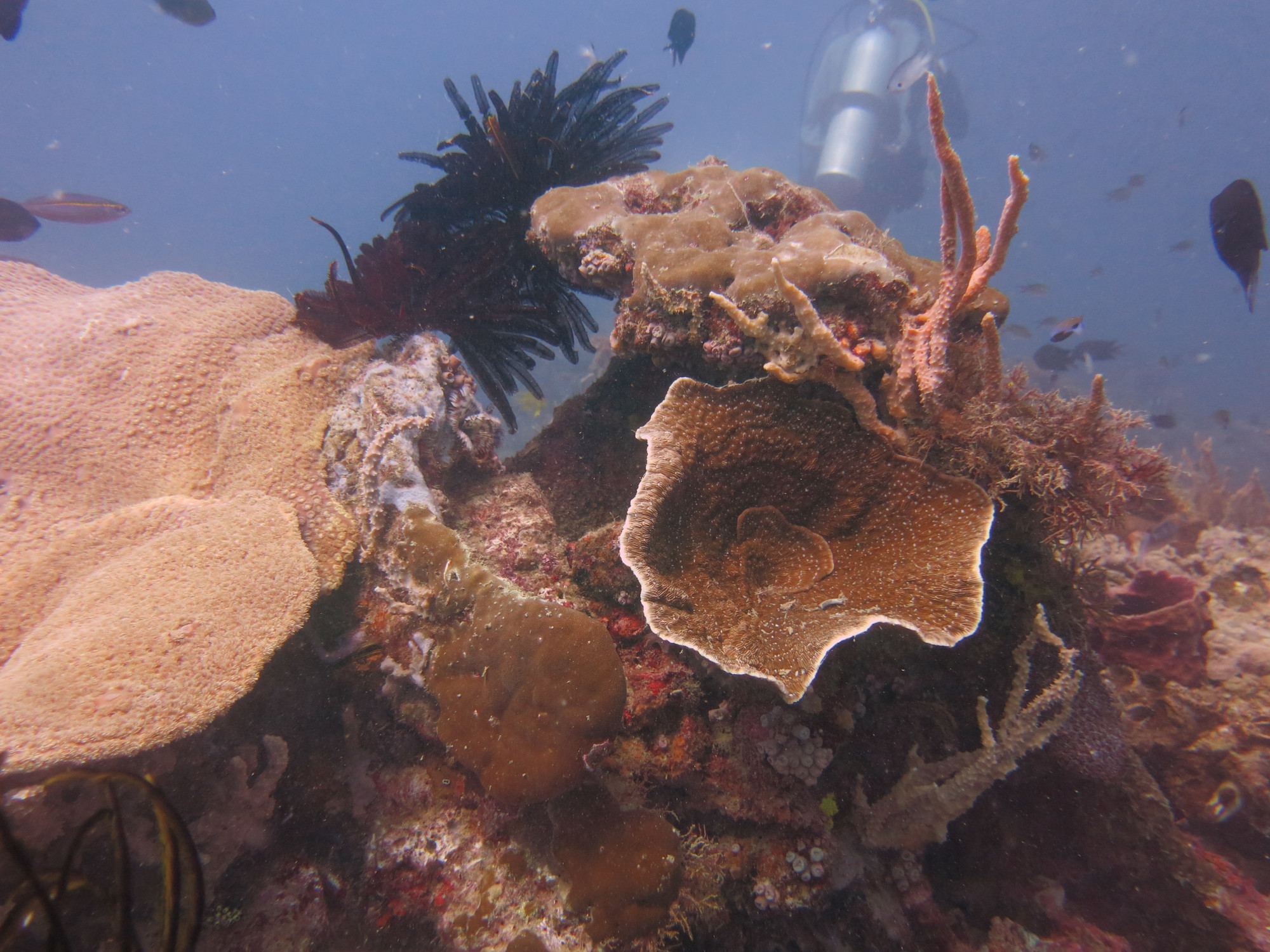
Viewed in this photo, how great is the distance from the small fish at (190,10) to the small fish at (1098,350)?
2035cm

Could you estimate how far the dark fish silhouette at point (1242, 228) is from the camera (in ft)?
14.1

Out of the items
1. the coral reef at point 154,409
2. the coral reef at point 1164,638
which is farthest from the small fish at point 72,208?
the coral reef at point 1164,638

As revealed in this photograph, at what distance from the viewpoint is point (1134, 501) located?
353 centimetres

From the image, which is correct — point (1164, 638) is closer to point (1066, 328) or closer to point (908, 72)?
point (1066, 328)

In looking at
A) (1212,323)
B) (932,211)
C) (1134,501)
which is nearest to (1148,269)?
(1212,323)

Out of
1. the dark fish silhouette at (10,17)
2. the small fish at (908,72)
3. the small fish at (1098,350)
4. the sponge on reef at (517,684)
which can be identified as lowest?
the sponge on reef at (517,684)

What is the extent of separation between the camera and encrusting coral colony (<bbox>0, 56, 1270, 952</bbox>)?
8.96 feet

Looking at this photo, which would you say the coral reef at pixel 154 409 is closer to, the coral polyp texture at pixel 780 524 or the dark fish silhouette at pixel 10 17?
the coral polyp texture at pixel 780 524

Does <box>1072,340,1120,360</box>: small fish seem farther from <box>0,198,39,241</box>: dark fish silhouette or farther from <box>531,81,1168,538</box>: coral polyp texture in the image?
<box>0,198,39,241</box>: dark fish silhouette

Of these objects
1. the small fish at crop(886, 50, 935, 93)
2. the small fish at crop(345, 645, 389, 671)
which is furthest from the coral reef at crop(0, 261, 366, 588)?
the small fish at crop(886, 50, 935, 93)

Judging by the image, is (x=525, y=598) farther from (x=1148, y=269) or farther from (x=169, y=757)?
(x=1148, y=269)

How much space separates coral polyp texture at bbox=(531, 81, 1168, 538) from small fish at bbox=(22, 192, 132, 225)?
7.94 metres

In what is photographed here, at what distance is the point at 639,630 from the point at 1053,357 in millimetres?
13437

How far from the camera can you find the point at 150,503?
135 inches
